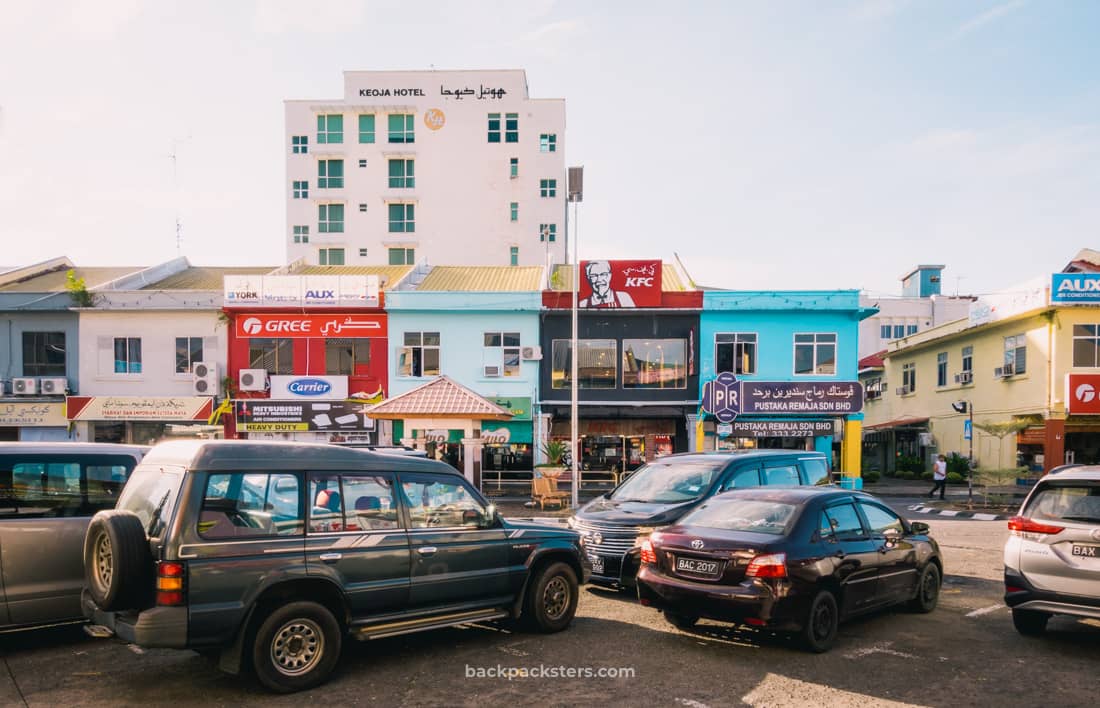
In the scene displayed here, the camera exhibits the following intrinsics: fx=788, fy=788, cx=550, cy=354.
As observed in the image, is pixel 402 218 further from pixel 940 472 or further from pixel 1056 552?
pixel 1056 552

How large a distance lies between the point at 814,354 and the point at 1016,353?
8812mm

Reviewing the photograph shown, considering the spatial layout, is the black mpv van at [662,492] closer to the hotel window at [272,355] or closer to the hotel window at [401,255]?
the hotel window at [272,355]

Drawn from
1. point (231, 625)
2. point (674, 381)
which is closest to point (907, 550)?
point (231, 625)

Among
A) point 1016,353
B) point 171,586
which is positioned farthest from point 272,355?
point 1016,353

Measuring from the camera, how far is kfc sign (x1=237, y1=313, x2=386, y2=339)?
30000mm

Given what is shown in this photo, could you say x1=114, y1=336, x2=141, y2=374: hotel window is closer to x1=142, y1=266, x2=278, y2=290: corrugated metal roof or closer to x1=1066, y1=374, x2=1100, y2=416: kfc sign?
x1=142, y1=266, x2=278, y2=290: corrugated metal roof

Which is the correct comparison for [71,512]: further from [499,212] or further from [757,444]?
[499,212]

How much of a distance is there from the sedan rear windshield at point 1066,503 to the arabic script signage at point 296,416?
24190 mm

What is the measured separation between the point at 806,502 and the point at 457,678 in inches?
152

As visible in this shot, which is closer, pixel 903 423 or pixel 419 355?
pixel 419 355

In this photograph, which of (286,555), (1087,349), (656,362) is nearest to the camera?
(286,555)

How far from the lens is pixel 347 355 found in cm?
3027

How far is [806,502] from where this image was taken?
8047mm

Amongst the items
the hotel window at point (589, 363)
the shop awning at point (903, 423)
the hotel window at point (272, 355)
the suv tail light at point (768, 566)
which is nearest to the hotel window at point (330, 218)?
the hotel window at point (272, 355)
